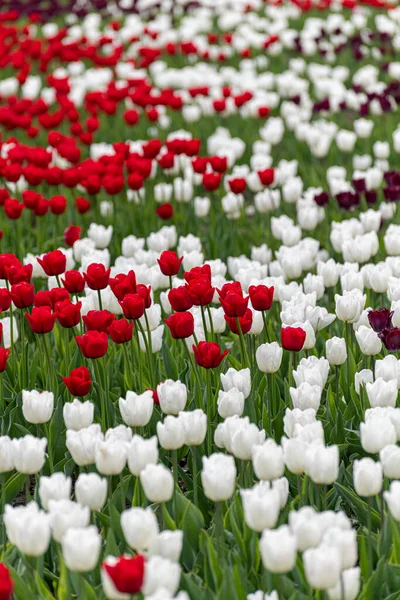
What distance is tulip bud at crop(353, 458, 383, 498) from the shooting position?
2.62 m

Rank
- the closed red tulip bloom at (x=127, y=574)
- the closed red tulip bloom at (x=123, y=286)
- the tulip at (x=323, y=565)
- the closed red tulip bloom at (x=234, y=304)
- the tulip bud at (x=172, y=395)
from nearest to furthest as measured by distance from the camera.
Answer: the closed red tulip bloom at (x=127, y=574) < the tulip at (x=323, y=565) < the tulip bud at (x=172, y=395) < the closed red tulip bloom at (x=234, y=304) < the closed red tulip bloom at (x=123, y=286)

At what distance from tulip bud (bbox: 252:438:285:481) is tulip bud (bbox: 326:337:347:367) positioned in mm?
1043

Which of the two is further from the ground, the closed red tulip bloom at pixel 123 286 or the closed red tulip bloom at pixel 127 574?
the closed red tulip bloom at pixel 127 574

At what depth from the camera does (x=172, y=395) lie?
10.6ft

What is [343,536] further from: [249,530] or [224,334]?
[224,334]

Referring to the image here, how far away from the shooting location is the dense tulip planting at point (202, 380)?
2541 millimetres

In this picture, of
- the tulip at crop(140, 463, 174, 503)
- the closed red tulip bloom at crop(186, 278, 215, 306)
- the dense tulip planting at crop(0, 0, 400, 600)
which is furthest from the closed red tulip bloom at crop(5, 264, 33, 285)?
the tulip at crop(140, 463, 174, 503)

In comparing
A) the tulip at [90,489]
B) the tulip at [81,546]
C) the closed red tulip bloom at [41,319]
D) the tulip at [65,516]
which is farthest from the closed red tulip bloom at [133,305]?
the tulip at [81,546]

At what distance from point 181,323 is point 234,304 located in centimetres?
22

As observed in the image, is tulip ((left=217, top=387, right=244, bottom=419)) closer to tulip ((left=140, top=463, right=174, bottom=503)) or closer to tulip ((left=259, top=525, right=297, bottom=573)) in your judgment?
tulip ((left=140, top=463, right=174, bottom=503))

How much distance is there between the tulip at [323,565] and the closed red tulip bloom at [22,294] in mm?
1945

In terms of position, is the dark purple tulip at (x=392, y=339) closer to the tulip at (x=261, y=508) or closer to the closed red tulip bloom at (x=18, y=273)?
the tulip at (x=261, y=508)

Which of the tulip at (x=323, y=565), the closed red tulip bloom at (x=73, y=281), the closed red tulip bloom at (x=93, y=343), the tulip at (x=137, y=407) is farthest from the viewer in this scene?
the closed red tulip bloom at (x=73, y=281)

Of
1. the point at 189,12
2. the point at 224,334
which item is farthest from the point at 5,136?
the point at 189,12
